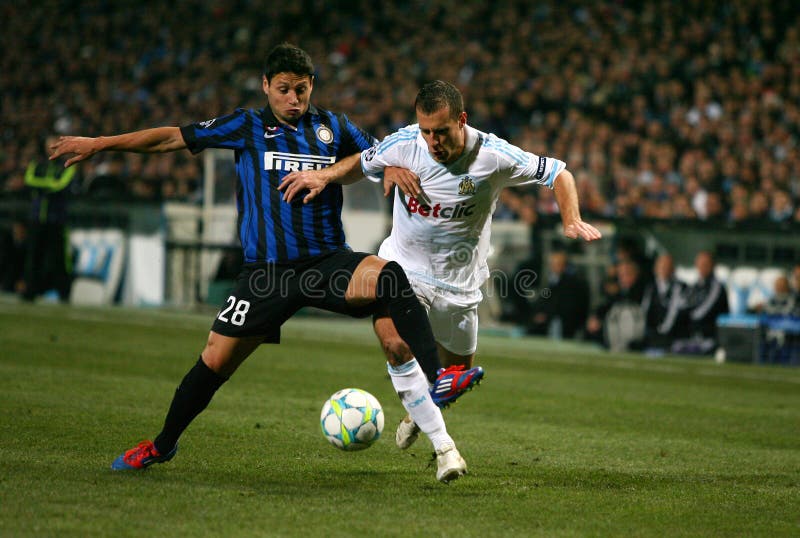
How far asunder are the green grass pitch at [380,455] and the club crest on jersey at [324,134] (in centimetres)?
175

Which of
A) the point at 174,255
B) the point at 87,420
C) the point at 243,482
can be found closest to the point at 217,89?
the point at 174,255

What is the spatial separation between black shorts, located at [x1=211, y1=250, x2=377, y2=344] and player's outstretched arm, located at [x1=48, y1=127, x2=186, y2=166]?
81cm

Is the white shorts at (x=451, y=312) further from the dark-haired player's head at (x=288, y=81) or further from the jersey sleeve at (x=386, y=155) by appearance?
the dark-haired player's head at (x=288, y=81)

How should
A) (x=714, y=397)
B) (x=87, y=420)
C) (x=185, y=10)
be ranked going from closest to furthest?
(x=87, y=420)
(x=714, y=397)
(x=185, y=10)

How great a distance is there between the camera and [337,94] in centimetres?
2477

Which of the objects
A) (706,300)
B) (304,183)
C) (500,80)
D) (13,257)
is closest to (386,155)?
(304,183)

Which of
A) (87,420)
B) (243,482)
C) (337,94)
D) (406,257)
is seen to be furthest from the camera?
(337,94)

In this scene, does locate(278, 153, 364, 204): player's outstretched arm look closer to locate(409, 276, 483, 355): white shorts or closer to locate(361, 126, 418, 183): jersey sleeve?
locate(361, 126, 418, 183): jersey sleeve

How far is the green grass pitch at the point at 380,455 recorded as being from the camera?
488 cm

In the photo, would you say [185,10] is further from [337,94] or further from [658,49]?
[658,49]

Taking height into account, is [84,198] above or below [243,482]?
above

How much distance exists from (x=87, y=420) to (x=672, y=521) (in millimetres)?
3934

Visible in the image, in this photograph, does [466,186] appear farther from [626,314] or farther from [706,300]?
[626,314]

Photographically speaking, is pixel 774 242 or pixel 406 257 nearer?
pixel 406 257
